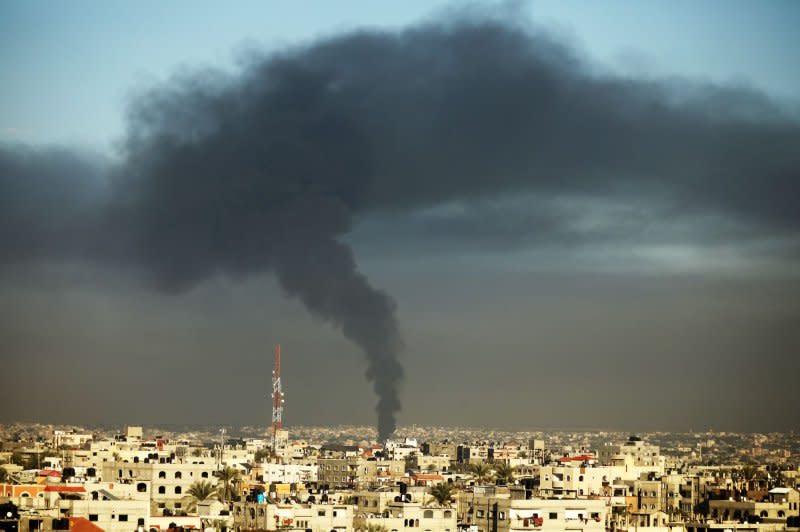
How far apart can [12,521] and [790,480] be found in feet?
241

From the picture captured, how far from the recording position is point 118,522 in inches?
2640

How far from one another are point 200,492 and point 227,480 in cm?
1096

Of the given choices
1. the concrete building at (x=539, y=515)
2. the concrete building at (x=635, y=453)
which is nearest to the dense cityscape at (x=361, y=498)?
the concrete building at (x=539, y=515)

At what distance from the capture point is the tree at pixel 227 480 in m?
96.6

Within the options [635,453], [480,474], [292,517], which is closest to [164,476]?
[292,517]

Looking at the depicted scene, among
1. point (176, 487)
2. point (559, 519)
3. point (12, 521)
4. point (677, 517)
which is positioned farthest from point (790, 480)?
point (12, 521)

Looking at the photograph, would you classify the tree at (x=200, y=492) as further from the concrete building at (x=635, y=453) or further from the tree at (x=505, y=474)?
the concrete building at (x=635, y=453)

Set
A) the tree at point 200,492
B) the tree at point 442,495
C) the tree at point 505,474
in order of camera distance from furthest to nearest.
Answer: the tree at point 505,474 → the tree at point 442,495 → the tree at point 200,492

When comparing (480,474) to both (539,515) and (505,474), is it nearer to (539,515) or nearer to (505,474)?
(505,474)

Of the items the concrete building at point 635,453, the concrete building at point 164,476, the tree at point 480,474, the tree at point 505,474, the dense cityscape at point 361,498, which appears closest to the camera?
the dense cityscape at point 361,498

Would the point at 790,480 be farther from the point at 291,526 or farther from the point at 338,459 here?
the point at 291,526

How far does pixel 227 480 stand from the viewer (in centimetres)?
9988

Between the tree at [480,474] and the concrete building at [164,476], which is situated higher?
the tree at [480,474]

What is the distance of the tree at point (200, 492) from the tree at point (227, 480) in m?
1.11
